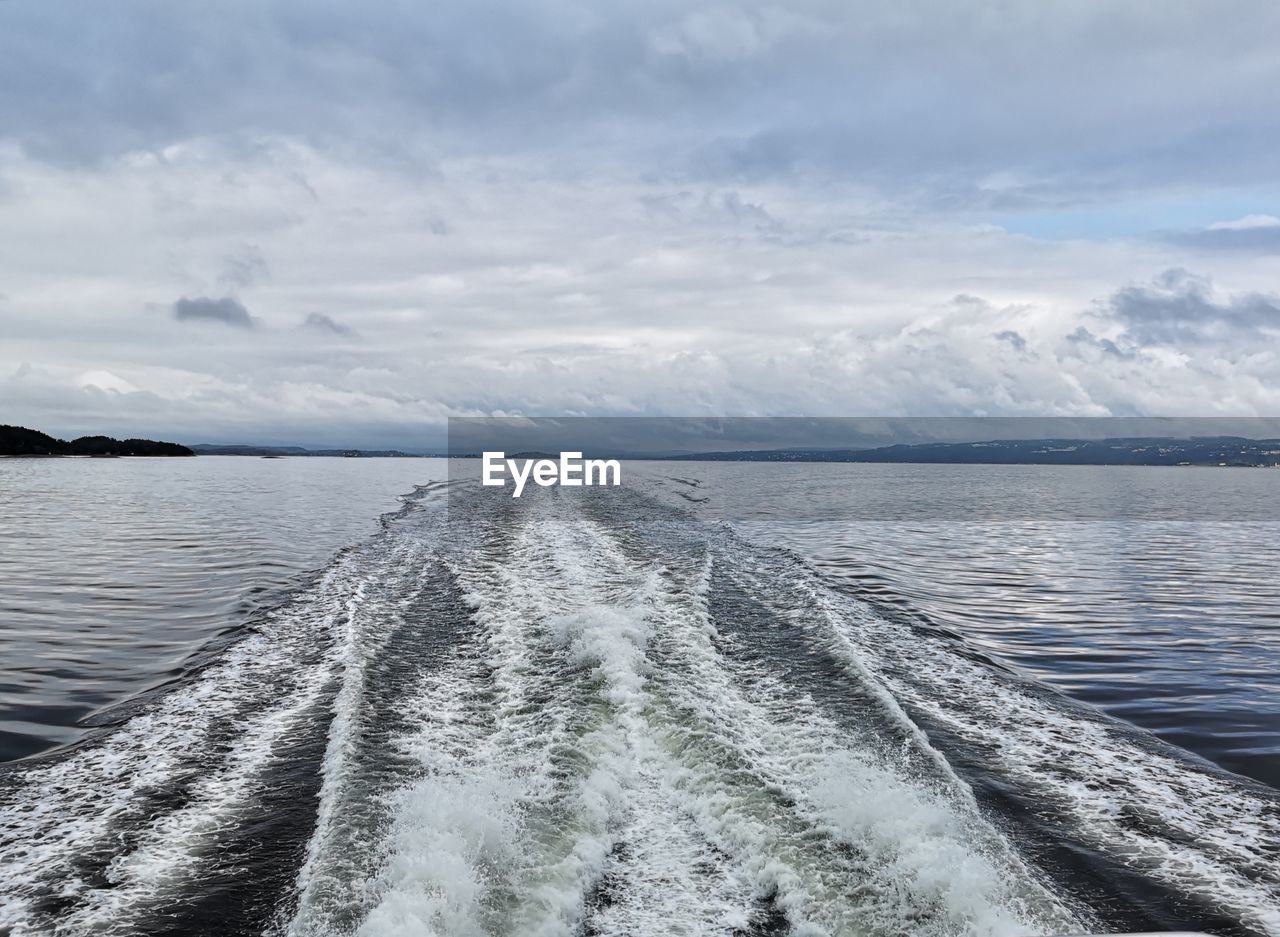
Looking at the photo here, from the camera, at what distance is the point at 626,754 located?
8.65 meters

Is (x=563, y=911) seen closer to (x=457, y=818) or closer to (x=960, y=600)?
(x=457, y=818)

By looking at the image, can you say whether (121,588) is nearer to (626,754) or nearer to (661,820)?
(626,754)

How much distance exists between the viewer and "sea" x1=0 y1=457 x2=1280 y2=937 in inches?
234

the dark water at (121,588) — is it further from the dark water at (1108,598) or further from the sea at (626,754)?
the dark water at (1108,598)

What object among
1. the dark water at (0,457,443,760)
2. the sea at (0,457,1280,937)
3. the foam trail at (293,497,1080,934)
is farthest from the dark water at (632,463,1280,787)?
the dark water at (0,457,443,760)

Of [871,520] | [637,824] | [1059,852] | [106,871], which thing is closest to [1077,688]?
[1059,852]

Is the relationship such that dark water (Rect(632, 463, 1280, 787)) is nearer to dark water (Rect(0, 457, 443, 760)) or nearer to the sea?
the sea

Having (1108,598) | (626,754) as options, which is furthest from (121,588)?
(1108,598)

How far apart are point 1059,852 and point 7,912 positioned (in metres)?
8.70

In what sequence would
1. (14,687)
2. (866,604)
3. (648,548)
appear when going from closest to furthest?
(14,687), (866,604), (648,548)

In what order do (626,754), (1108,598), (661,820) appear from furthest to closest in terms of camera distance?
(1108,598)
(626,754)
(661,820)

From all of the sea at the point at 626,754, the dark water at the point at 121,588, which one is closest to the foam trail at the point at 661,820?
the sea at the point at 626,754

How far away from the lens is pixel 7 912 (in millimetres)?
5676

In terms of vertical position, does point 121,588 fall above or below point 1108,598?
above
